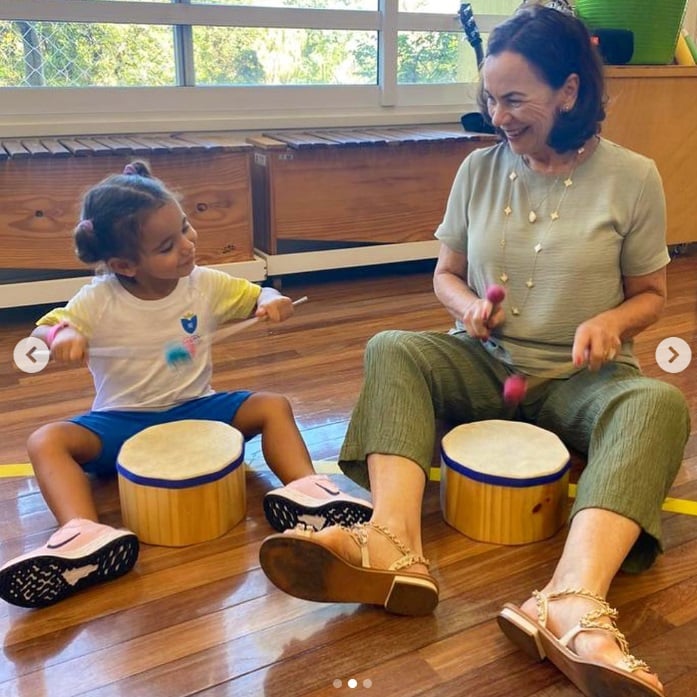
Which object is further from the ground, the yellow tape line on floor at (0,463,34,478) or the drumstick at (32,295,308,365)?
the drumstick at (32,295,308,365)

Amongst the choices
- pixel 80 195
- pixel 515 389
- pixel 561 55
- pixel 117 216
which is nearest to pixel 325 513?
pixel 515 389

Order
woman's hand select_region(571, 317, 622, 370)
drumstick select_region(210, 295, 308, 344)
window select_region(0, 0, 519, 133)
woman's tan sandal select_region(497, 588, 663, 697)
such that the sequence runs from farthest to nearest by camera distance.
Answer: window select_region(0, 0, 519, 133), drumstick select_region(210, 295, 308, 344), woman's hand select_region(571, 317, 622, 370), woman's tan sandal select_region(497, 588, 663, 697)

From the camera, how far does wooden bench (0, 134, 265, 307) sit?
7.07 ft

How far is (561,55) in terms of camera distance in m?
1.25

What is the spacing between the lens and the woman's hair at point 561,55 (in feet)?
4.08

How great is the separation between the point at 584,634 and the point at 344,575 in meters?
0.28

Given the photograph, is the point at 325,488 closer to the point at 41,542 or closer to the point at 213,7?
the point at 41,542

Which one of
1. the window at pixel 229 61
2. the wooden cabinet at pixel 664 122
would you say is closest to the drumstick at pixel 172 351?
the window at pixel 229 61

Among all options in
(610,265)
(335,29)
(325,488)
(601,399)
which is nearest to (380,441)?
(325,488)

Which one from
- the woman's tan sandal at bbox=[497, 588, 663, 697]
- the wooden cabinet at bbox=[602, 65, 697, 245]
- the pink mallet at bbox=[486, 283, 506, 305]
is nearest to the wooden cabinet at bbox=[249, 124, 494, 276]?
the wooden cabinet at bbox=[602, 65, 697, 245]

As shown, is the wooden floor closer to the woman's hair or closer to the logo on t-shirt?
the logo on t-shirt

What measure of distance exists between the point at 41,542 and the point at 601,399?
2.80 feet

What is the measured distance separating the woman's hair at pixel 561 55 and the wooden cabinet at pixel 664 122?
139 centimetres

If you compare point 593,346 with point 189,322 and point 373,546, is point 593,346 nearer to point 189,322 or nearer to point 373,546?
point 373,546
